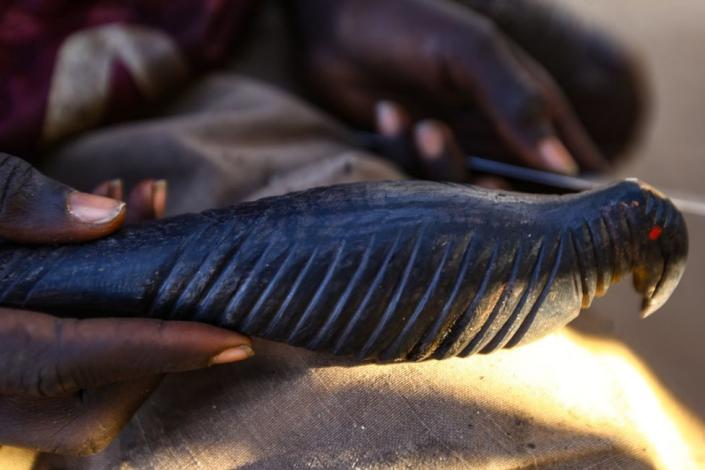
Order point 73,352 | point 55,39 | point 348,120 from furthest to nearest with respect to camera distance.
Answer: point 348,120 → point 55,39 → point 73,352

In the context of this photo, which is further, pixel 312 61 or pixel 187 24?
pixel 312 61

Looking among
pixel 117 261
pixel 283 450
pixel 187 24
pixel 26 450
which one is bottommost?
pixel 26 450

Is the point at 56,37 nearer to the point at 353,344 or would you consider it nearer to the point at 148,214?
the point at 148,214

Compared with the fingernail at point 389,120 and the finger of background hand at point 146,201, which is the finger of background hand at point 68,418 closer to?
the finger of background hand at point 146,201

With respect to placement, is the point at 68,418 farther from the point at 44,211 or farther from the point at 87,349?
the point at 44,211

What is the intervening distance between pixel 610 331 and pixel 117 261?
64 cm

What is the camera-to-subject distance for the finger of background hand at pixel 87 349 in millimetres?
709

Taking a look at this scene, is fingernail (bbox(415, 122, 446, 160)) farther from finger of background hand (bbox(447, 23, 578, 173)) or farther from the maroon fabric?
the maroon fabric

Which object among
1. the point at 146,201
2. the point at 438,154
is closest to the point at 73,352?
the point at 146,201

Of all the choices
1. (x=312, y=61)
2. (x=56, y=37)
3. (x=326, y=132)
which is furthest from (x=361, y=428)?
(x=312, y=61)

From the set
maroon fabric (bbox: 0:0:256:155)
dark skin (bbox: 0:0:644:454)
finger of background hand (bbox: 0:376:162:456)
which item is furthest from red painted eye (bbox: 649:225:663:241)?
maroon fabric (bbox: 0:0:256:155)

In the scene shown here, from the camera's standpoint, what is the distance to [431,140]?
1.25 meters

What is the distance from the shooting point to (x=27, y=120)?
3.67 feet

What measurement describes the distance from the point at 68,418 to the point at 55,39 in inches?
26.1
